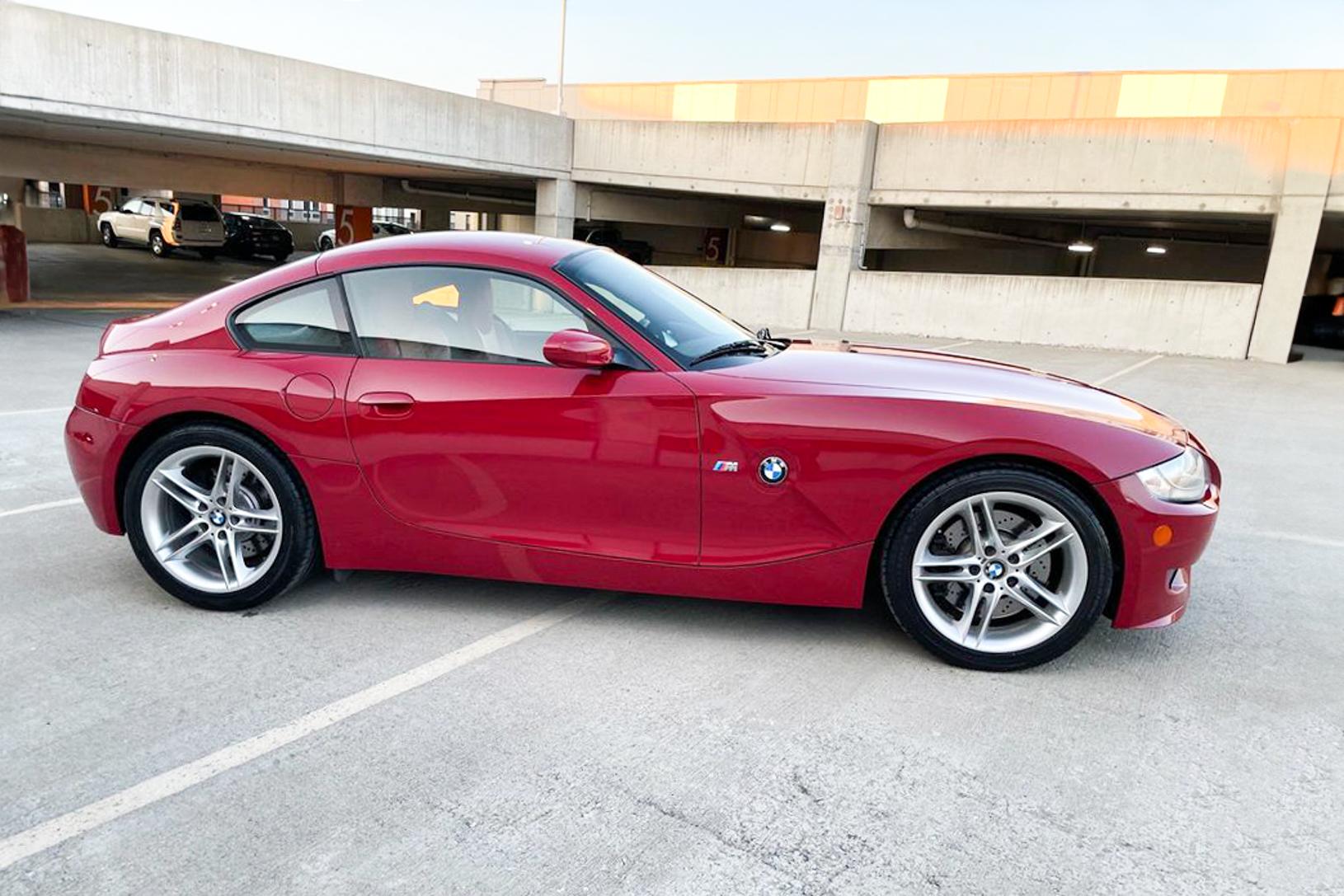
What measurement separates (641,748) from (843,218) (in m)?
18.5

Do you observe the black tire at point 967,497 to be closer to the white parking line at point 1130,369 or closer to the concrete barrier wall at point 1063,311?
the white parking line at point 1130,369

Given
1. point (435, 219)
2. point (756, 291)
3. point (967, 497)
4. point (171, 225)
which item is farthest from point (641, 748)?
point (435, 219)

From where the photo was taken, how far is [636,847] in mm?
2293

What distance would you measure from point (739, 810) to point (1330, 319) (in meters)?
25.8

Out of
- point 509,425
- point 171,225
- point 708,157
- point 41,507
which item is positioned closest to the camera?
point 509,425

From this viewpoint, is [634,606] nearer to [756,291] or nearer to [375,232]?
[756,291]

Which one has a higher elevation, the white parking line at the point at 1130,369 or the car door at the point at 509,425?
the car door at the point at 509,425

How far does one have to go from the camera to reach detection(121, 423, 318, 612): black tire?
11.7 ft

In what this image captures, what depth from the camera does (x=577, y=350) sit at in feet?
10.7

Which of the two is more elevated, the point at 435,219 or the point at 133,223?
the point at 435,219

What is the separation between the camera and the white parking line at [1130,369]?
41.1 feet

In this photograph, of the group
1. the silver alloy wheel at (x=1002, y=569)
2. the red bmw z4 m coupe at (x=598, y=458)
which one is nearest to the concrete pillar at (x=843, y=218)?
the red bmw z4 m coupe at (x=598, y=458)

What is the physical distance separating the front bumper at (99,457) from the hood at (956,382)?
2.43 meters

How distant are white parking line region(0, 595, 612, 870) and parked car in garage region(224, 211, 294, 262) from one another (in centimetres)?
2886
